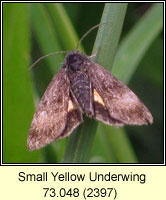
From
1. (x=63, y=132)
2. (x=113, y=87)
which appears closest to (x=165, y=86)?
(x=113, y=87)

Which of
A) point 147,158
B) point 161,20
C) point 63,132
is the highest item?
point 161,20

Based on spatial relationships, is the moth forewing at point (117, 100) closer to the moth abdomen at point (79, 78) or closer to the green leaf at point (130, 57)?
the moth abdomen at point (79, 78)

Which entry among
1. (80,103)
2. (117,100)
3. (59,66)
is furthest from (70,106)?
(59,66)

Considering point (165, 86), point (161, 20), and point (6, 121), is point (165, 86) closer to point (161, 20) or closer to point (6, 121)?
point (161, 20)

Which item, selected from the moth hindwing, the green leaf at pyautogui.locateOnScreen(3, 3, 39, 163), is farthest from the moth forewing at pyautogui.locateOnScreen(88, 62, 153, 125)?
the green leaf at pyautogui.locateOnScreen(3, 3, 39, 163)

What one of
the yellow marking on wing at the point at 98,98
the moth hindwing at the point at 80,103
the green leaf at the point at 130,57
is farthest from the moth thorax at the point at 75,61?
the green leaf at the point at 130,57

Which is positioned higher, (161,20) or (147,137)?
(161,20)

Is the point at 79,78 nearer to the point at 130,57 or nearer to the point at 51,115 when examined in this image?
the point at 51,115
